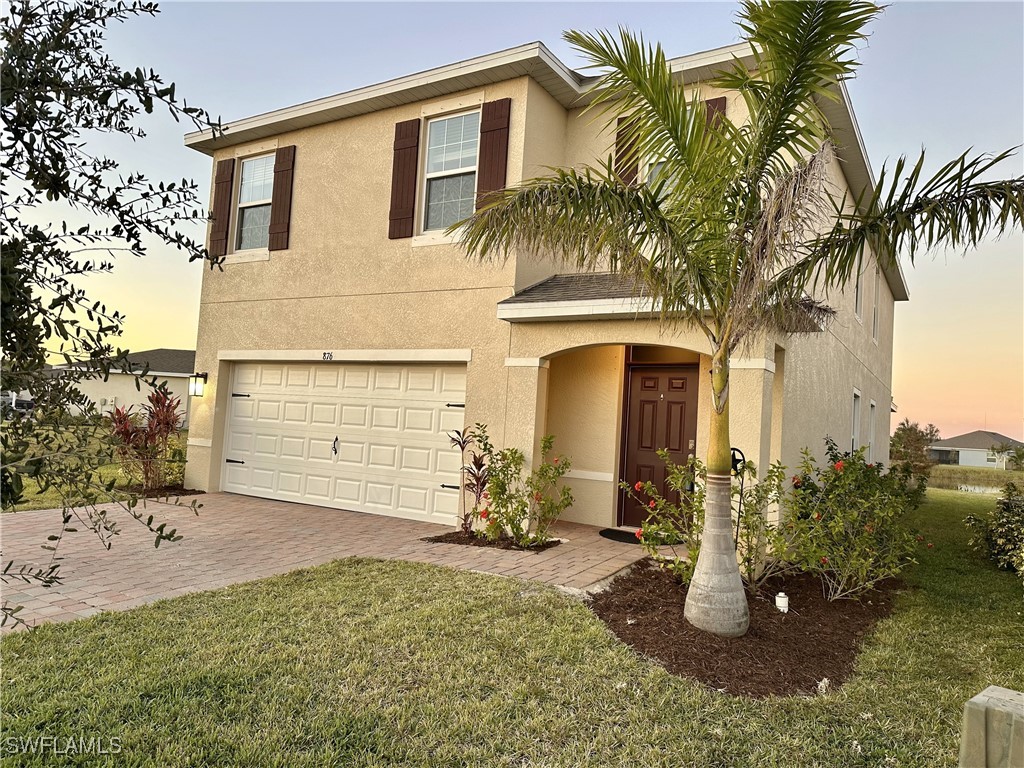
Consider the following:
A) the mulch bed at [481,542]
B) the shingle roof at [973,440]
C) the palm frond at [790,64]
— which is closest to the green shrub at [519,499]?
the mulch bed at [481,542]

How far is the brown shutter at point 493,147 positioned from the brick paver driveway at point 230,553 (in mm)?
4819

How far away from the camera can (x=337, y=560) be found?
6863mm

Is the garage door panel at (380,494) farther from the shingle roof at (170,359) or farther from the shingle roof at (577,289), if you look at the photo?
the shingle roof at (170,359)

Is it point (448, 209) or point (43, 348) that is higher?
point (448, 209)

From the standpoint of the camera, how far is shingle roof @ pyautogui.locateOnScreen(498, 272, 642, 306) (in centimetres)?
805

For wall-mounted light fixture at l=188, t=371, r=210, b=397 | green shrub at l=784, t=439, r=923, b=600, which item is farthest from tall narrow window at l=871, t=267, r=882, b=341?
wall-mounted light fixture at l=188, t=371, r=210, b=397

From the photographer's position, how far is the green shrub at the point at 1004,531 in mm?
8344

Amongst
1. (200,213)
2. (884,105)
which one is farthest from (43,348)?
(884,105)

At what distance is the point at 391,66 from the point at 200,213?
34.0 feet

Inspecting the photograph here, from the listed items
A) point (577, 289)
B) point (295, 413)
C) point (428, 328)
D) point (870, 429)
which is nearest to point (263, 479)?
point (295, 413)

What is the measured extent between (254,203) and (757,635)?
10.7 m

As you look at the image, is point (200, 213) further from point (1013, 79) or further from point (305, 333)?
point (1013, 79)

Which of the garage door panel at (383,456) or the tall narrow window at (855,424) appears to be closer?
the garage door panel at (383,456)

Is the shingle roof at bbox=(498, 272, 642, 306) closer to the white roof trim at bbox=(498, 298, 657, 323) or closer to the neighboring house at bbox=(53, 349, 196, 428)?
the white roof trim at bbox=(498, 298, 657, 323)
